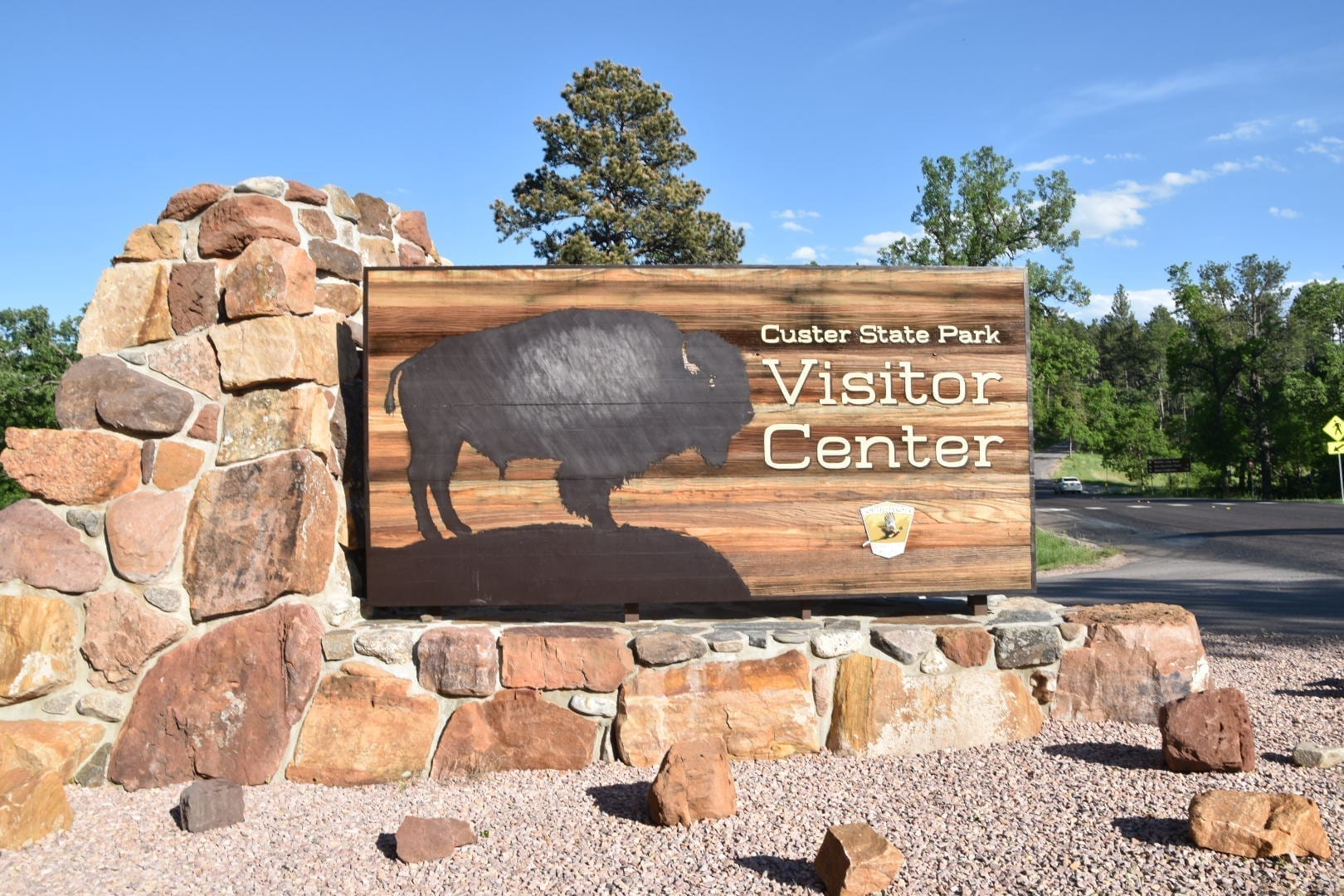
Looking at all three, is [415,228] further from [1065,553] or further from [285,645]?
[1065,553]

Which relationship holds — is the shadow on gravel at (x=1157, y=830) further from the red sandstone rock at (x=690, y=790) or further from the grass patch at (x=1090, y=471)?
the grass patch at (x=1090, y=471)

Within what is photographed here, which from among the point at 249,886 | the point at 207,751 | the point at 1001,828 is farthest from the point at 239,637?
the point at 1001,828

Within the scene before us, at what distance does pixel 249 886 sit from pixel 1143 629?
13.1 ft

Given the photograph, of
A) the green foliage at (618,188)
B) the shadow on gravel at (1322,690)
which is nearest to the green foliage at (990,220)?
the green foliage at (618,188)

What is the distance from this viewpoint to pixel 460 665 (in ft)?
14.5

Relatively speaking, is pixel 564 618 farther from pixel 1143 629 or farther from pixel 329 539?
pixel 1143 629

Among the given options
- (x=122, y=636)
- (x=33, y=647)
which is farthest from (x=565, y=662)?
(x=33, y=647)

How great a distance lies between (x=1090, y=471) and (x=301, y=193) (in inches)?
2463

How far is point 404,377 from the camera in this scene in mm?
4629

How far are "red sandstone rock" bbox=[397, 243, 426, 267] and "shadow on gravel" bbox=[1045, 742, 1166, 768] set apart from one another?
13.5ft

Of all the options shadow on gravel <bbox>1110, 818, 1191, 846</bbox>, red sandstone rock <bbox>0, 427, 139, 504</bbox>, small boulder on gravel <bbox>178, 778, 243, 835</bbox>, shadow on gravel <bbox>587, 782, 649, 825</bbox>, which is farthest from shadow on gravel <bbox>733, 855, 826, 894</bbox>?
red sandstone rock <bbox>0, 427, 139, 504</bbox>

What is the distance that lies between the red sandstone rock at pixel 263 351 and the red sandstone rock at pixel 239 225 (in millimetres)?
410

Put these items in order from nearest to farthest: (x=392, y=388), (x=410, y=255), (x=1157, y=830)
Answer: (x=1157, y=830) → (x=392, y=388) → (x=410, y=255)

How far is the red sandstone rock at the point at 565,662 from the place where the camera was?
4.39m
